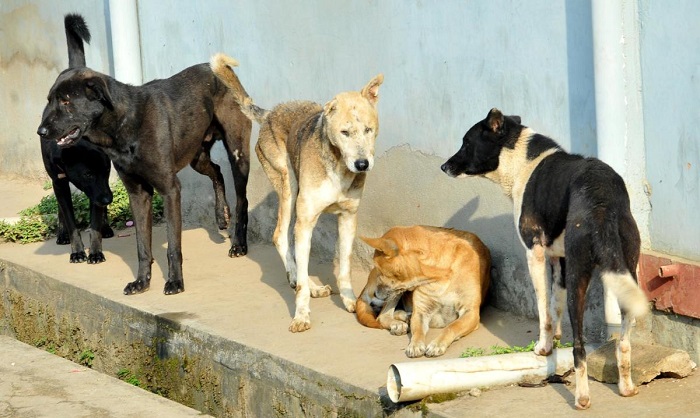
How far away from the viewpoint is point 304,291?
6934 mm

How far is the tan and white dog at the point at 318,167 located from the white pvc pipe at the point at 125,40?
2.78 meters

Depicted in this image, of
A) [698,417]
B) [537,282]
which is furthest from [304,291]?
[698,417]

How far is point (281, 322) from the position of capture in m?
6.99

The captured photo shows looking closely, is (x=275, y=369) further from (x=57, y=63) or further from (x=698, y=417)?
(x=57, y=63)

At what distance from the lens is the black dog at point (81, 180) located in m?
9.02

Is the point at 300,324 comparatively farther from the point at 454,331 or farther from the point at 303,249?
the point at 454,331

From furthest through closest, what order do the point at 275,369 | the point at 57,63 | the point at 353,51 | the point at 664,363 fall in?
the point at 57,63, the point at 353,51, the point at 275,369, the point at 664,363

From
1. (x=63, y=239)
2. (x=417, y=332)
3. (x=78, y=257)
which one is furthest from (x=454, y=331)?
(x=63, y=239)

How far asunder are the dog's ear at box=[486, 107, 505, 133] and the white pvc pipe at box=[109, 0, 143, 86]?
5.05 m

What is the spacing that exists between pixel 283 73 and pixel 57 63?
4.13 m

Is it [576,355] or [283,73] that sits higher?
[283,73]

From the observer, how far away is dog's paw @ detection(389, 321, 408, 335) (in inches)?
259

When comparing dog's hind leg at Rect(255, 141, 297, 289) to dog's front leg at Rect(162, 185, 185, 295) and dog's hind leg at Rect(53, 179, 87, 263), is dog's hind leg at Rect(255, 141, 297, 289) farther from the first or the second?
dog's hind leg at Rect(53, 179, 87, 263)

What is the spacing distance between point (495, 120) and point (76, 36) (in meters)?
4.82
